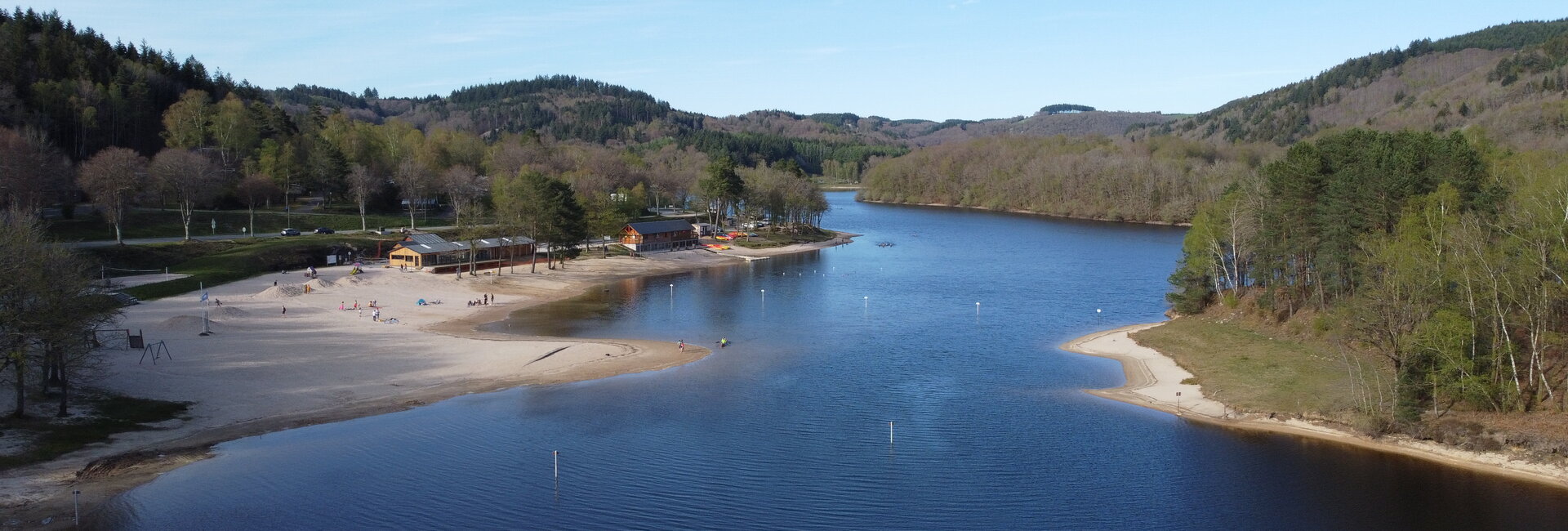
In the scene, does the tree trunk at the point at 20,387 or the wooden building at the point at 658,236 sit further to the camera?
the wooden building at the point at 658,236

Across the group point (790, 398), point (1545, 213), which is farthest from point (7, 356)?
point (1545, 213)

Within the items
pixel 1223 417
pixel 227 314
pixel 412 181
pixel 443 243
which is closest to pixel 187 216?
pixel 443 243

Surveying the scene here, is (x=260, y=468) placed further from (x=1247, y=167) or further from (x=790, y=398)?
A: (x=1247, y=167)

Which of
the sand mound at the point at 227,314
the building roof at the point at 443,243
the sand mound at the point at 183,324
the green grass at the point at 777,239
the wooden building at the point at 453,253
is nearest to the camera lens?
the sand mound at the point at 183,324

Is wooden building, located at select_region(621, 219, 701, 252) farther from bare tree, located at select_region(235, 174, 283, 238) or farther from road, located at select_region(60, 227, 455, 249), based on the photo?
bare tree, located at select_region(235, 174, 283, 238)

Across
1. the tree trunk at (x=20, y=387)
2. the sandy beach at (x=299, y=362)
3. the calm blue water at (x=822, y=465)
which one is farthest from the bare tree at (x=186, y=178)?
the calm blue water at (x=822, y=465)

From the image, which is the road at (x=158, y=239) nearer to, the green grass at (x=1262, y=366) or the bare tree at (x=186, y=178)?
the bare tree at (x=186, y=178)

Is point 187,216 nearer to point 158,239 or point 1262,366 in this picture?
point 158,239
